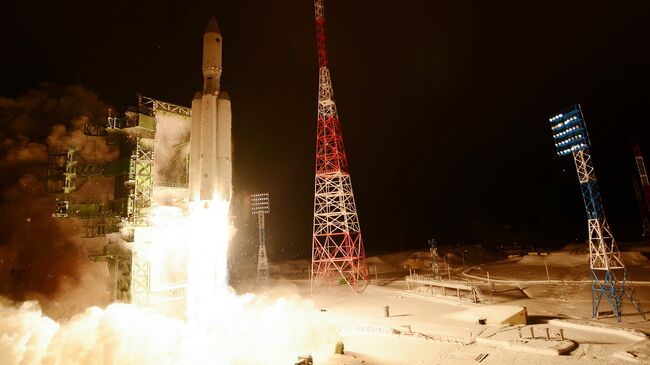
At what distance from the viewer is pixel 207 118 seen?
19.9 m

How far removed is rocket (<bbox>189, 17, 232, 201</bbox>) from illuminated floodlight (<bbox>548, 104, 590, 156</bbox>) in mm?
20016

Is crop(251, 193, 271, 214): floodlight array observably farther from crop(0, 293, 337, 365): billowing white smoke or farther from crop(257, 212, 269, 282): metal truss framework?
crop(0, 293, 337, 365): billowing white smoke

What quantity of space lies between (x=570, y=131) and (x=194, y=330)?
2454 cm

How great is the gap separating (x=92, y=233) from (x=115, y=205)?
7.46 ft

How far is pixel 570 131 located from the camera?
24.4 meters

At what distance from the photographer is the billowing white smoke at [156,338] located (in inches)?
579

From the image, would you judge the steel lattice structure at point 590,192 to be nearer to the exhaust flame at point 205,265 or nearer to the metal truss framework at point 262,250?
the exhaust flame at point 205,265

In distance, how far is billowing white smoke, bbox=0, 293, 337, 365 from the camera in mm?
14703

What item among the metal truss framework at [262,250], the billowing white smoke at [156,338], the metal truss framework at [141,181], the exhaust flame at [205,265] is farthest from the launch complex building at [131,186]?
the metal truss framework at [262,250]

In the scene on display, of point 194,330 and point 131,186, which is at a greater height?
point 131,186

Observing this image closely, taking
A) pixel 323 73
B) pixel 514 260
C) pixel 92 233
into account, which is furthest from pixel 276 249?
pixel 92 233

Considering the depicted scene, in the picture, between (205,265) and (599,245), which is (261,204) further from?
(599,245)

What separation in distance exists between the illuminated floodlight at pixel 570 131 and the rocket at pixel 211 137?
20.0 metres

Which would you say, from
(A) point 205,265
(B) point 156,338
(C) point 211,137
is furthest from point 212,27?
(B) point 156,338
